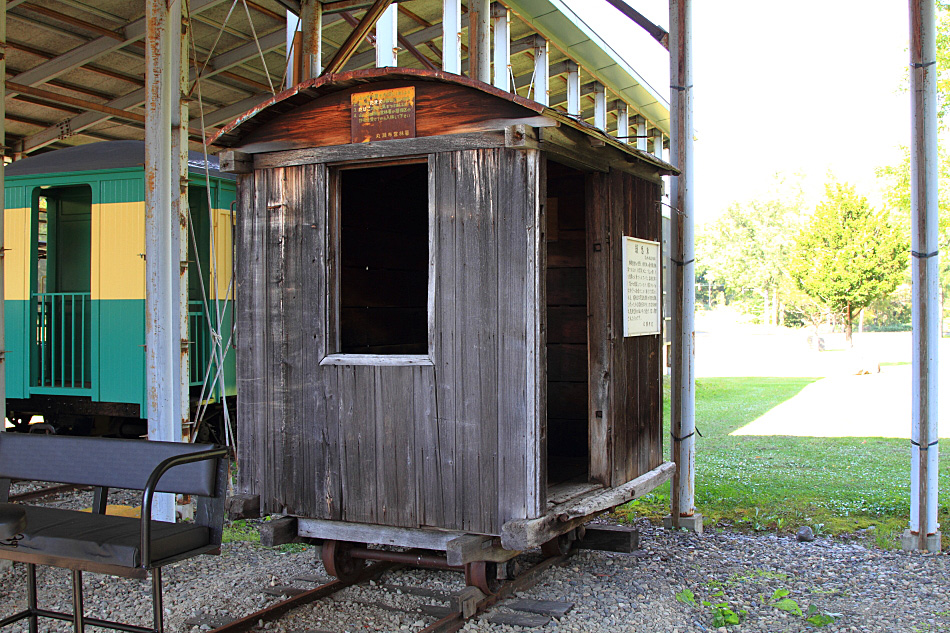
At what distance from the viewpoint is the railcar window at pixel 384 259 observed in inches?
256

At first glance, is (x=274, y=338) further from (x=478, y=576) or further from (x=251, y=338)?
(x=478, y=576)

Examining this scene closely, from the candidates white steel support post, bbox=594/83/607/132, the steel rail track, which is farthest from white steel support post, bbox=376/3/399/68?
white steel support post, bbox=594/83/607/132

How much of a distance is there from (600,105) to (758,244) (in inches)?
1655

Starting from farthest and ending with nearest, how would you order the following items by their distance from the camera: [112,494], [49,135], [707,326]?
[707,326] → [49,135] → [112,494]

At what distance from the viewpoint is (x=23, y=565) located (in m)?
5.76

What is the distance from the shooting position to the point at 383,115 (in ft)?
15.9

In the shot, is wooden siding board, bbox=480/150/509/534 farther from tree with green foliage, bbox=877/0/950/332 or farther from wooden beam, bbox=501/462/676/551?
tree with green foliage, bbox=877/0/950/332

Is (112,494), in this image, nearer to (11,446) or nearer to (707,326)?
(11,446)

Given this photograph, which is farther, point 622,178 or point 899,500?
point 899,500

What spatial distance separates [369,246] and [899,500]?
5.25m

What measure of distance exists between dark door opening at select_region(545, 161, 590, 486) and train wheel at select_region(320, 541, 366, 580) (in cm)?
211

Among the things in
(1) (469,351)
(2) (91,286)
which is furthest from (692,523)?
(2) (91,286)

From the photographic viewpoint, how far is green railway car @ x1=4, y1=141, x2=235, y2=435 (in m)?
8.84

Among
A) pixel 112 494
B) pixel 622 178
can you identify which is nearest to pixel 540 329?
pixel 622 178
